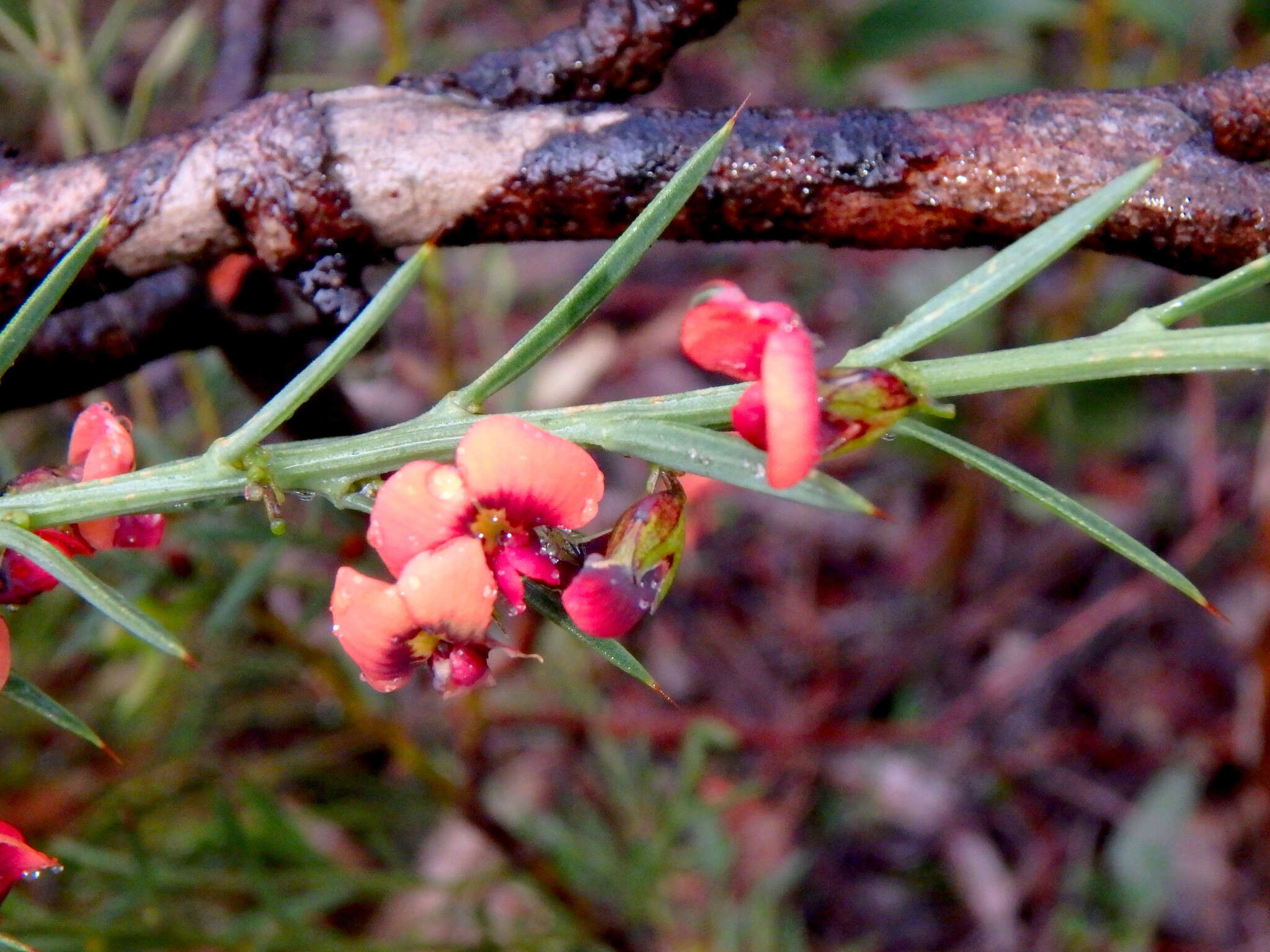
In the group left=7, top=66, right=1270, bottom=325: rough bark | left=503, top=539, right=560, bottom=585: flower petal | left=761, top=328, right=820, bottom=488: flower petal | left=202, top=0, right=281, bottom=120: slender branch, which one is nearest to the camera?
left=761, top=328, right=820, bottom=488: flower petal

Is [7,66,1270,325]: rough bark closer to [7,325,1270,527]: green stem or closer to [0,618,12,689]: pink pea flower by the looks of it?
[7,325,1270,527]: green stem

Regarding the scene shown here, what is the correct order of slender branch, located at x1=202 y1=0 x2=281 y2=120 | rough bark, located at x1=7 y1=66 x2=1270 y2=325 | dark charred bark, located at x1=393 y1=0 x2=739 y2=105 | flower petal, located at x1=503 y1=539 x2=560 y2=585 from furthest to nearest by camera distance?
1. slender branch, located at x1=202 y1=0 x2=281 y2=120
2. dark charred bark, located at x1=393 y1=0 x2=739 y2=105
3. rough bark, located at x1=7 y1=66 x2=1270 y2=325
4. flower petal, located at x1=503 y1=539 x2=560 y2=585

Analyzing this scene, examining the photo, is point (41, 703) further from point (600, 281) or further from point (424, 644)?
point (600, 281)

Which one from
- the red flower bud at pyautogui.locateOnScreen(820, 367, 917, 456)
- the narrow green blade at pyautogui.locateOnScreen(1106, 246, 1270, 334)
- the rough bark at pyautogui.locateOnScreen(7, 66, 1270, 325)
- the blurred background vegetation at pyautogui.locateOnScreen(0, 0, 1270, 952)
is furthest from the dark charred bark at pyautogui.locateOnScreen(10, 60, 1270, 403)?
the blurred background vegetation at pyautogui.locateOnScreen(0, 0, 1270, 952)

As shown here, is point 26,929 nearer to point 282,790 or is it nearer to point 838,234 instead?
point 282,790

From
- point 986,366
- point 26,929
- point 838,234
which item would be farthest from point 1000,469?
point 26,929

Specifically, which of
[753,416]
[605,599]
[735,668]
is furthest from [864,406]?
[735,668]
